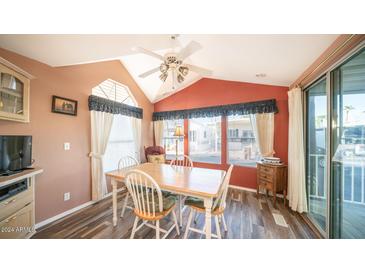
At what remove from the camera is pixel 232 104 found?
332 cm

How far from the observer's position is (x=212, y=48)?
1.91 m

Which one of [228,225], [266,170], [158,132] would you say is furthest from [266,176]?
[158,132]

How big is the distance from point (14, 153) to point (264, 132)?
3.88 metres

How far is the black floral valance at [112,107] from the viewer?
256cm

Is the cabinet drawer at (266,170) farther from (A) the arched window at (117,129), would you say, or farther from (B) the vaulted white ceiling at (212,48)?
(A) the arched window at (117,129)

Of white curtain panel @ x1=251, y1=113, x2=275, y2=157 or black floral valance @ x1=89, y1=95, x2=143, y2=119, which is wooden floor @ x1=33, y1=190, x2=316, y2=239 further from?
black floral valance @ x1=89, y1=95, x2=143, y2=119

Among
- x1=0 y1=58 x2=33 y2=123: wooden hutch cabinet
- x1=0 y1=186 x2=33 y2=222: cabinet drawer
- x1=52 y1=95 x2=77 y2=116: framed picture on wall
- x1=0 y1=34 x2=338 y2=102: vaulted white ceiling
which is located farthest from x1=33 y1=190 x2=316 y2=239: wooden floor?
x1=0 y1=34 x2=338 y2=102: vaulted white ceiling

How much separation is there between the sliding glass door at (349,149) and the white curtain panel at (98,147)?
3410 millimetres

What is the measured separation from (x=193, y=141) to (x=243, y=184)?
5.41 ft

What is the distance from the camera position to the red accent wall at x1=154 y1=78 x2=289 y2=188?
112 inches

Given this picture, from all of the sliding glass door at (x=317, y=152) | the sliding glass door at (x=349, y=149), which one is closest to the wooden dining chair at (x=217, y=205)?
the sliding glass door at (x=349, y=149)

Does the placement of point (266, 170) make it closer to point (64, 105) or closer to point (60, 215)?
point (60, 215)
